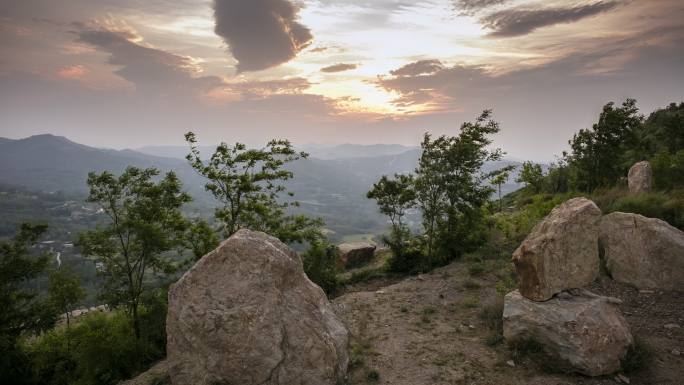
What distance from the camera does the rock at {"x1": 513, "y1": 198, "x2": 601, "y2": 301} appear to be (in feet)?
36.0

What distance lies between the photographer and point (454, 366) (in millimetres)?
10539

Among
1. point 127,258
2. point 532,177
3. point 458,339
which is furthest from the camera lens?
point 532,177

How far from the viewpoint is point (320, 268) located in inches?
820

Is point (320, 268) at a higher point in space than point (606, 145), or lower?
lower

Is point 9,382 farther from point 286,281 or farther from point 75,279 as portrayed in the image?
point 286,281

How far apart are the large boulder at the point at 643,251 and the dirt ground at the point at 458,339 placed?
0.49 meters

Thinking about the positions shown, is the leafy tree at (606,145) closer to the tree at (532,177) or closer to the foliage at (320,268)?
the tree at (532,177)

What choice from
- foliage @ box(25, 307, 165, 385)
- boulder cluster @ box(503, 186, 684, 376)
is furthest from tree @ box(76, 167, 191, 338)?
boulder cluster @ box(503, 186, 684, 376)

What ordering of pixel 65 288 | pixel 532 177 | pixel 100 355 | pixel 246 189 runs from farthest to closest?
1. pixel 532 177
2. pixel 65 288
3. pixel 246 189
4. pixel 100 355

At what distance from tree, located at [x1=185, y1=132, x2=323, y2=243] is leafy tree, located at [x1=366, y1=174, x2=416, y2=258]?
4635 millimetres

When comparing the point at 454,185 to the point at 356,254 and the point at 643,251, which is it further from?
the point at 356,254

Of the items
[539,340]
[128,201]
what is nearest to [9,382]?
[128,201]

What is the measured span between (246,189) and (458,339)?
46.7ft

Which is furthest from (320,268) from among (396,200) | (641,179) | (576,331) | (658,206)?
(641,179)
